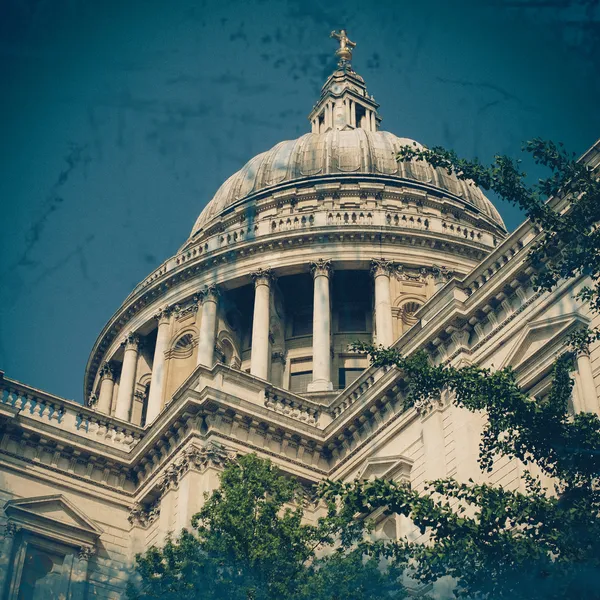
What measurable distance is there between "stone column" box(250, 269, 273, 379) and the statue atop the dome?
2165cm

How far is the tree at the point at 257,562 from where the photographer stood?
69.6 feet

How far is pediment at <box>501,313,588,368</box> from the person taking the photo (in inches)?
976

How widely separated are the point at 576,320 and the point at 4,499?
1445 cm

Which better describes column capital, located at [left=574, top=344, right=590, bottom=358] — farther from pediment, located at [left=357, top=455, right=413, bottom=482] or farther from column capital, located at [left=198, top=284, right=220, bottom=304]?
column capital, located at [left=198, top=284, right=220, bottom=304]

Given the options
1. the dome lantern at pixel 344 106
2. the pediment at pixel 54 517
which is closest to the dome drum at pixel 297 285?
the dome lantern at pixel 344 106

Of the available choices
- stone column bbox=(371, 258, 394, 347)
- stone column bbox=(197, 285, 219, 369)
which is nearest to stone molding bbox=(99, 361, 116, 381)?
stone column bbox=(197, 285, 219, 369)

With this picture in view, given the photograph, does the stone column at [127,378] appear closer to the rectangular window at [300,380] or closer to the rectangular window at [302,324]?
the rectangular window at [300,380]

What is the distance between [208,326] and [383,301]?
22.5 feet

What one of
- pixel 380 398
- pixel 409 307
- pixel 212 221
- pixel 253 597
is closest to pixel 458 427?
pixel 380 398

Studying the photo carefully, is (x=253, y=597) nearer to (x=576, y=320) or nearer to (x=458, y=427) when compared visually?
(x=458, y=427)

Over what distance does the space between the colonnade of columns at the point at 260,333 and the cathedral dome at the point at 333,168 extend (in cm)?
749

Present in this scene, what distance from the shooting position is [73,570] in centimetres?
2848

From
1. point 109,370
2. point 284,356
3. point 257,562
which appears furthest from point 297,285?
point 257,562

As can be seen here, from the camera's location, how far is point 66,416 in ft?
103
